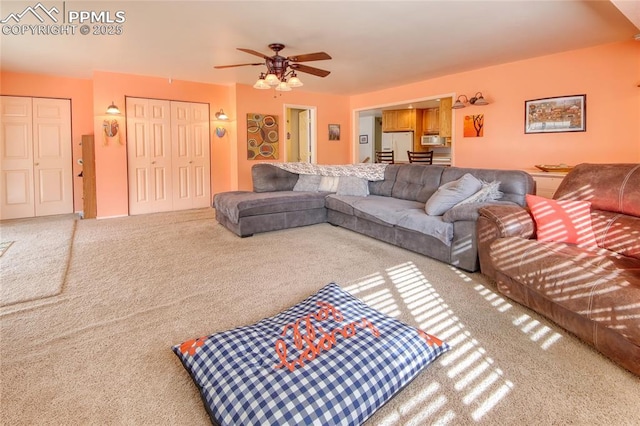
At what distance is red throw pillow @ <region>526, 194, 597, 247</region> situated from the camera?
2.48 metres

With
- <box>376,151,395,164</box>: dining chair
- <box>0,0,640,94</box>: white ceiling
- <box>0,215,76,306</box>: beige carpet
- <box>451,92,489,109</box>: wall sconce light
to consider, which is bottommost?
<box>0,215,76,306</box>: beige carpet

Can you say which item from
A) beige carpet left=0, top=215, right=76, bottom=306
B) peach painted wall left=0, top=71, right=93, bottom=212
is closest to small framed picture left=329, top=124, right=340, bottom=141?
peach painted wall left=0, top=71, right=93, bottom=212

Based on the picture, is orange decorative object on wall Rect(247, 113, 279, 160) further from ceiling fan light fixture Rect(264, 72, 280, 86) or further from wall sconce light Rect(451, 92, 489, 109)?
wall sconce light Rect(451, 92, 489, 109)

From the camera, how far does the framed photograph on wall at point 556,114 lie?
4539 millimetres

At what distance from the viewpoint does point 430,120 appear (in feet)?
30.3

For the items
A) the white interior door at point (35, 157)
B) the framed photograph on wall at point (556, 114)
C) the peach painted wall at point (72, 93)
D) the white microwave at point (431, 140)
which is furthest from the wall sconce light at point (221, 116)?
the white microwave at point (431, 140)

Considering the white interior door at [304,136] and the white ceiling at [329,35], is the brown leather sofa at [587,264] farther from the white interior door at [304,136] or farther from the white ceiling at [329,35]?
the white interior door at [304,136]

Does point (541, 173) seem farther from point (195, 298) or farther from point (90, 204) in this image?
point (90, 204)

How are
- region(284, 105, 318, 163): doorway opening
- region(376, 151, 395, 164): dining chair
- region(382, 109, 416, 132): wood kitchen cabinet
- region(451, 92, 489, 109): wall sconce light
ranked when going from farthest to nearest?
region(382, 109, 416, 132): wood kitchen cabinet
region(284, 105, 318, 163): doorway opening
region(376, 151, 395, 164): dining chair
region(451, 92, 489, 109): wall sconce light

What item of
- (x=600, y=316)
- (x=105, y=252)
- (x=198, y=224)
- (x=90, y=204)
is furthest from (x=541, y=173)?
(x=90, y=204)

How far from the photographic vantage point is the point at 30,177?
19.5ft

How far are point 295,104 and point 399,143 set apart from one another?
3.61 m

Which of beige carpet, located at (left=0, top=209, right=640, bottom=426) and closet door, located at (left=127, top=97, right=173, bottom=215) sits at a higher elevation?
closet door, located at (left=127, top=97, right=173, bottom=215)

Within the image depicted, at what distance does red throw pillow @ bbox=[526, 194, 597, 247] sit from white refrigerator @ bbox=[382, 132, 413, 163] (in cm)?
706
